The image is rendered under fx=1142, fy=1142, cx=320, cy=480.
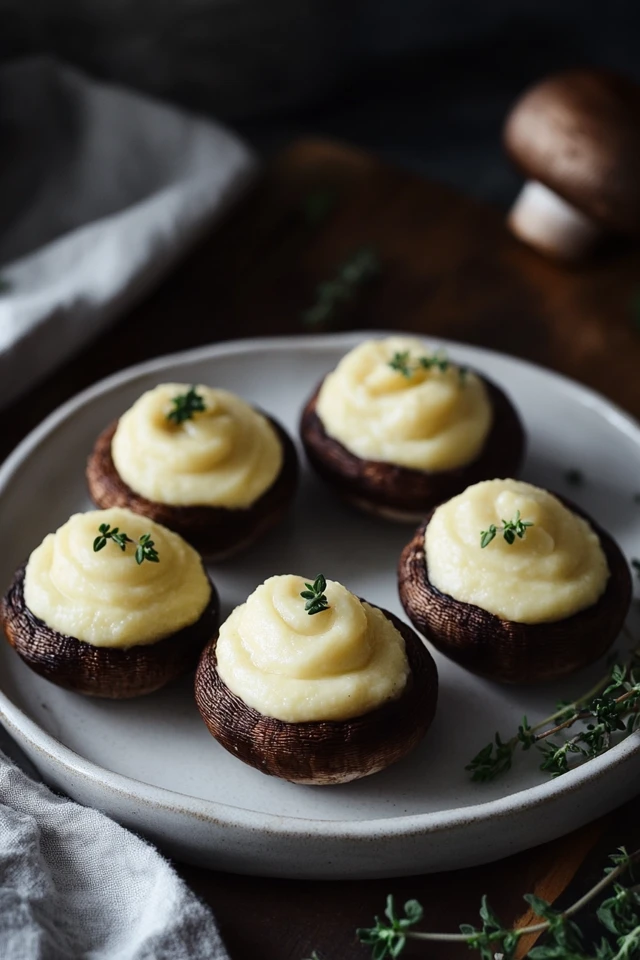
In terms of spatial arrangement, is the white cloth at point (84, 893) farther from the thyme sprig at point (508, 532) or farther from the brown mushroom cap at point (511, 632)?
the thyme sprig at point (508, 532)

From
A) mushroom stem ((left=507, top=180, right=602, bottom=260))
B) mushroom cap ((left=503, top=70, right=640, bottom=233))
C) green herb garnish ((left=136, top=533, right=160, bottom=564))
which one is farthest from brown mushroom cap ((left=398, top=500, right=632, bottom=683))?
mushroom stem ((left=507, top=180, right=602, bottom=260))

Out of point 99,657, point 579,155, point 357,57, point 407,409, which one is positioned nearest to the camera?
point 99,657

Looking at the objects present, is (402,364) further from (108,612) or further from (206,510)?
(108,612)

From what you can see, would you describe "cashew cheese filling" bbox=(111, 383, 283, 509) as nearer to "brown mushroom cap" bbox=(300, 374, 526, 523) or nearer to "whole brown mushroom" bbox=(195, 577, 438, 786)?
"brown mushroom cap" bbox=(300, 374, 526, 523)

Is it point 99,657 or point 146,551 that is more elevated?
point 146,551

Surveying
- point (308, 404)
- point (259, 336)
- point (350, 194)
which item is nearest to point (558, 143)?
point (350, 194)

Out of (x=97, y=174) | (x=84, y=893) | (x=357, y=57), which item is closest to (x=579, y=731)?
(x=84, y=893)
